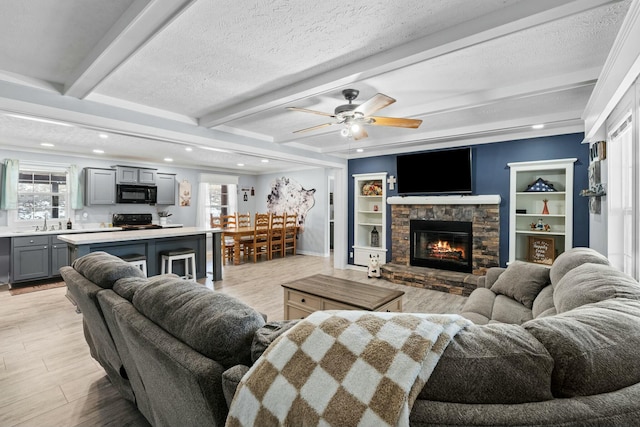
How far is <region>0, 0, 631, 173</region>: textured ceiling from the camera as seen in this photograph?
173 centimetres

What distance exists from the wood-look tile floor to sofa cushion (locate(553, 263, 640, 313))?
7.29 feet

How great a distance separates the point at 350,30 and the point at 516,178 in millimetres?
4043

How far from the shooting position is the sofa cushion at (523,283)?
103 inches

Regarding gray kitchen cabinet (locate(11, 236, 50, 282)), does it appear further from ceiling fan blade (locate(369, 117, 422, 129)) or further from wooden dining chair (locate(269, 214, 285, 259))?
ceiling fan blade (locate(369, 117, 422, 129))

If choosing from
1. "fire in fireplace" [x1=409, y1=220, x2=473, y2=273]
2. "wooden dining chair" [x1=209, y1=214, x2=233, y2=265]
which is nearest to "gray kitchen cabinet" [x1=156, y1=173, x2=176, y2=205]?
"wooden dining chair" [x1=209, y1=214, x2=233, y2=265]

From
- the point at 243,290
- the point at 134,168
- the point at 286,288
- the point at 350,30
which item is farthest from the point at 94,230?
the point at 350,30

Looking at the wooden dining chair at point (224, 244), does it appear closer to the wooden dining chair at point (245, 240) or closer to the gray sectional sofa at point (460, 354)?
the wooden dining chair at point (245, 240)

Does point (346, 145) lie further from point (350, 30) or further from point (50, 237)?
point (50, 237)

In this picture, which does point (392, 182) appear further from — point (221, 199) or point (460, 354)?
point (460, 354)

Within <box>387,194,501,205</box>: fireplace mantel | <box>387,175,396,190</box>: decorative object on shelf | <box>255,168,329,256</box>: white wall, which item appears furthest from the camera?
<box>255,168,329,256</box>: white wall

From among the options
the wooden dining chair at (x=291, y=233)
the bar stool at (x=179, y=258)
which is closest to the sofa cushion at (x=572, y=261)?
the bar stool at (x=179, y=258)

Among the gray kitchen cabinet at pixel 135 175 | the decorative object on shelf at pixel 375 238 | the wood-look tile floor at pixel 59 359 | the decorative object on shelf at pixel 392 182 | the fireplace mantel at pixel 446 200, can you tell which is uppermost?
the gray kitchen cabinet at pixel 135 175

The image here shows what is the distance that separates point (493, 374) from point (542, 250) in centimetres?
490

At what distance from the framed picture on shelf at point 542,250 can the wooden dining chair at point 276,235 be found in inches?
204
